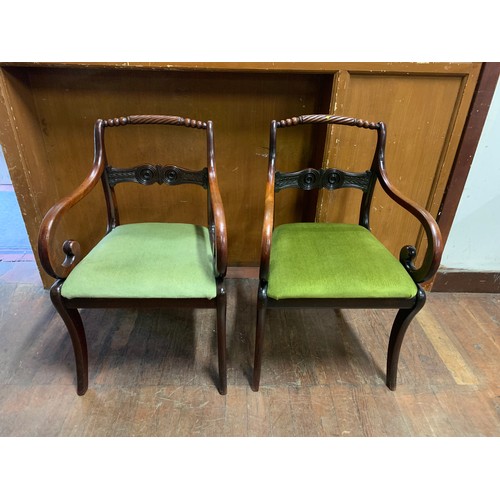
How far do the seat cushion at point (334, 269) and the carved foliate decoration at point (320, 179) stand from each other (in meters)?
0.21

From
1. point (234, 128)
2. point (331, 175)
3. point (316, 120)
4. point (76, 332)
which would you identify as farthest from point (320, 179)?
point (76, 332)

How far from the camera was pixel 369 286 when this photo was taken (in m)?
1.03

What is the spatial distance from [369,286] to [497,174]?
39.3 inches

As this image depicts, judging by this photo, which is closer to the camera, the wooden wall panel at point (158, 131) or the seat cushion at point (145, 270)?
the seat cushion at point (145, 270)

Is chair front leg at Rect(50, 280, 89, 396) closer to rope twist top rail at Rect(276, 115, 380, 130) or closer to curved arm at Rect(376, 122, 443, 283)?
rope twist top rail at Rect(276, 115, 380, 130)

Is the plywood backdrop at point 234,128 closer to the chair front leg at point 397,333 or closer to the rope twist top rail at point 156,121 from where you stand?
the rope twist top rail at point 156,121

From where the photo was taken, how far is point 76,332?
1.13 meters

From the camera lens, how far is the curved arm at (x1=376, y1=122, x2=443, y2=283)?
1.01 meters

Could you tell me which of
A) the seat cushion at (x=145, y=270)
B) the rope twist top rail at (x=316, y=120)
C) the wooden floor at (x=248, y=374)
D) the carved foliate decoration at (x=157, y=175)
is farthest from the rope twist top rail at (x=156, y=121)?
the wooden floor at (x=248, y=374)

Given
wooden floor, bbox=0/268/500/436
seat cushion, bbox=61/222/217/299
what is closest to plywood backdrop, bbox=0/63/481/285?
wooden floor, bbox=0/268/500/436

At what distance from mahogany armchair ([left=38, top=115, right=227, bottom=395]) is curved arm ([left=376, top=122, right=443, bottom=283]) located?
0.63m

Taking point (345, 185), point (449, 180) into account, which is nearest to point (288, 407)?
point (345, 185)

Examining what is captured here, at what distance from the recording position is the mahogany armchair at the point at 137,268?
1.00m

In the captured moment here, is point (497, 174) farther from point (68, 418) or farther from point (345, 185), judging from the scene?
point (68, 418)
